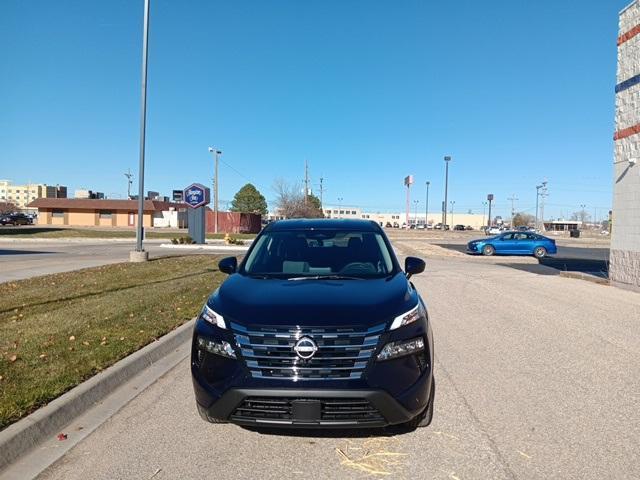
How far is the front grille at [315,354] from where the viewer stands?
10.6 ft

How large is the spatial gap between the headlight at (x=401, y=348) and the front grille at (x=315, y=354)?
82 mm

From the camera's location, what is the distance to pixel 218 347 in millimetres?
3430

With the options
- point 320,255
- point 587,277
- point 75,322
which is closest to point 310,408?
point 320,255

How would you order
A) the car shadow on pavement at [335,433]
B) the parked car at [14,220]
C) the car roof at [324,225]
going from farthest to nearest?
the parked car at [14,220] < the car roof at [324,225] < the car shadow on pavement at [335,433]

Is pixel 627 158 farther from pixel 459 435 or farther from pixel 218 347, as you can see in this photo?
pixel 218 347

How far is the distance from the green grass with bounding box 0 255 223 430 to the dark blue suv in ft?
5.66

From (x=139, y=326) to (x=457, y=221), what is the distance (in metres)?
170

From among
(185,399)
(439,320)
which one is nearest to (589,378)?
(439,320)

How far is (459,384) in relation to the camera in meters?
5.07

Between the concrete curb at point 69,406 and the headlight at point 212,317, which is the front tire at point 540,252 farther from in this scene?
the headlight at point 212,317

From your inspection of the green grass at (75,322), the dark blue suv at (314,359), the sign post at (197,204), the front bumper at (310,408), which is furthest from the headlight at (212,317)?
the sign post at (197,204)

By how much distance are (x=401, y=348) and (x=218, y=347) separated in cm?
126

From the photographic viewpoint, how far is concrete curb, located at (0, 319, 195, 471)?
3432mm

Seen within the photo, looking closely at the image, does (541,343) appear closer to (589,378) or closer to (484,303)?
(589,378)
